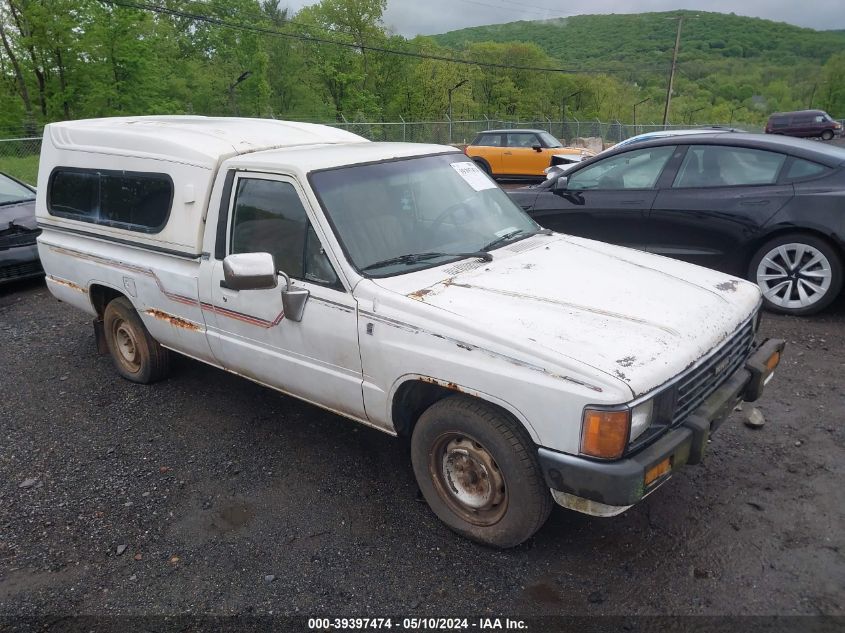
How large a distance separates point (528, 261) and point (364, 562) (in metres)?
1.79

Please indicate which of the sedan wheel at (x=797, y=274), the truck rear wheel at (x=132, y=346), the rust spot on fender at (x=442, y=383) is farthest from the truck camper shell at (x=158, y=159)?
the sedan wheel at (x=797, y=274)

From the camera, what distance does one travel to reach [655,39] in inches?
3743

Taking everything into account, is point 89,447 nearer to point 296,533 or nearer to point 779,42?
point 296,533

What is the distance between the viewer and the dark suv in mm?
36812

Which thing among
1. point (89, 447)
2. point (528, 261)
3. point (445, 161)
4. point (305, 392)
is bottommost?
point (89, 447)

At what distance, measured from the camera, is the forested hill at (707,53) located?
82562mm

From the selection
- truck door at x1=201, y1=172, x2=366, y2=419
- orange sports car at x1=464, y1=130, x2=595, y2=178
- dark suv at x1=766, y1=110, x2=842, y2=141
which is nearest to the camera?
truck door at x1=201, y1=172, x2=366, y2=419

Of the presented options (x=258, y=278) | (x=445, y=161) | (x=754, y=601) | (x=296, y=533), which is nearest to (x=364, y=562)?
(x=296, y=533)

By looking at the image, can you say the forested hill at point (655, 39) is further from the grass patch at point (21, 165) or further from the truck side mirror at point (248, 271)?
the truck side mirror at point (248, 271)

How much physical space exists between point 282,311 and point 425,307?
976mm

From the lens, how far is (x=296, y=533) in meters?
3.15

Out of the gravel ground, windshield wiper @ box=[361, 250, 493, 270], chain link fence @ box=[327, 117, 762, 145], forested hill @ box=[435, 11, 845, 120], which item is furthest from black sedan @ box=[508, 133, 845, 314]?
forested hill @ box=[435, 11, 845, 120]

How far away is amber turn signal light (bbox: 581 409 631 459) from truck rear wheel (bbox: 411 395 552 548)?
301mm

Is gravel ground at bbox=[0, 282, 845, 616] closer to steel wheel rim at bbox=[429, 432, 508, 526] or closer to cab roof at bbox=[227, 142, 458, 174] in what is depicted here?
steel wheel rim at bbox=[429, 432, 508, 526]
